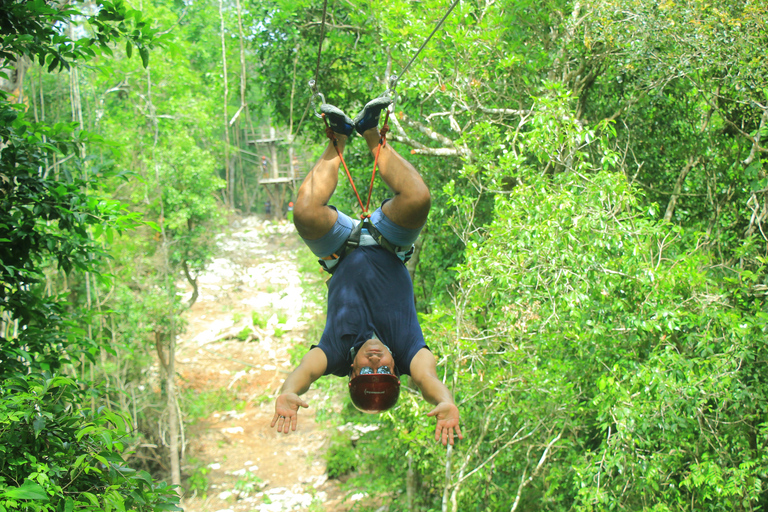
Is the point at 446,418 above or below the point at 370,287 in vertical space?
below

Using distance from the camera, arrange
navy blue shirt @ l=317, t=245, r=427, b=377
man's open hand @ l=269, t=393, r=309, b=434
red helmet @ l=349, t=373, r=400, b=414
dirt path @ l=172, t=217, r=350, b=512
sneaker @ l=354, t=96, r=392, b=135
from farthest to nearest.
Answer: dirt path @ l=172, t=217, r=350, b=512, navy blue shirt @ l=317, t=245, r=427, b=377, sneaker @ l=354, t=96, r=392, b=135, red helmet @ l=349, t=373, r=400, b=414, man's open hand @ l=269, t=393, r=309, b=434

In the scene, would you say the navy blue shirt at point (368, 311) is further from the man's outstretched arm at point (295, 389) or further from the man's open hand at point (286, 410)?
the man's open hand at point (286, 410)

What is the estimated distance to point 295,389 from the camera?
2576 millimetres

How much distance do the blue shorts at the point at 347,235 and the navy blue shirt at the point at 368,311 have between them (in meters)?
0.11

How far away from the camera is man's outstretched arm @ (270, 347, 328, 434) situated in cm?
246

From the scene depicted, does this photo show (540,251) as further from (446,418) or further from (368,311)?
(446,418)

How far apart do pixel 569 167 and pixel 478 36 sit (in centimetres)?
154

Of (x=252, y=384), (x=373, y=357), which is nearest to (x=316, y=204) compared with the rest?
(x=373, y=357)

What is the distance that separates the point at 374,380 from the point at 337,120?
3.83 ft

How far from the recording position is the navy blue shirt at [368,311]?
2871mm

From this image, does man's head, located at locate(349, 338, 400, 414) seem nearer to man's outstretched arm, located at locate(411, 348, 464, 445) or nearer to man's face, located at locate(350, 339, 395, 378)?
man's face, located at locate(350, 339, 395, 378)

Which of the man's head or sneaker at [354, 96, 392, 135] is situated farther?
sneaker at [354, 96, 392, 135]

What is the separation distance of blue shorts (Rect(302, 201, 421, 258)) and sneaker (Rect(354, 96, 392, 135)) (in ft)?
1.32

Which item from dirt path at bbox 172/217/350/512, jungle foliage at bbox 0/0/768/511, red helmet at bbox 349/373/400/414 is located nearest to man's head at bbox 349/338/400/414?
red helmet at bbox 349/373/400/414
